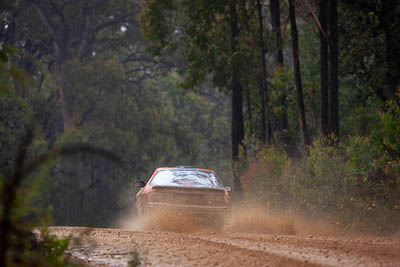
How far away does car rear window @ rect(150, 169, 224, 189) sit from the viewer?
12740 mm

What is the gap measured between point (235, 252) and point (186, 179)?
5.41 metres

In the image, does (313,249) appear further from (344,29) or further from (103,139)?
(103,139)

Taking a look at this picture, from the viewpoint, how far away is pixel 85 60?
127 ft

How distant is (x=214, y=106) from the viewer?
53844 mm

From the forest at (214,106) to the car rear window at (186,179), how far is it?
2.23 metres

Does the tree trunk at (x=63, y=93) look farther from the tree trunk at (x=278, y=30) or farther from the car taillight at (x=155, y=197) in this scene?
the car taillight at (x=155, y=197)

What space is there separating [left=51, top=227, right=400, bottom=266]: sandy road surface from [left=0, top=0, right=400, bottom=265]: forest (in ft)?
4.15

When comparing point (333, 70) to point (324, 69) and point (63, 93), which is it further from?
point (63, 93)

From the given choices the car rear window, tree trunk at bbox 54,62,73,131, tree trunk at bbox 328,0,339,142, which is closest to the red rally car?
the car rear window

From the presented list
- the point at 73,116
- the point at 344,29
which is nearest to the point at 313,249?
the point at 344,29

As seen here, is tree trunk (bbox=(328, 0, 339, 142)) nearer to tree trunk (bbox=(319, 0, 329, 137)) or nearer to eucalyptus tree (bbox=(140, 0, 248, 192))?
tree trunk (bbox=(319, 0, 329, 137))

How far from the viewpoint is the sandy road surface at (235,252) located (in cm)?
700

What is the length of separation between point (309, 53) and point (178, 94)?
2555 centimetres

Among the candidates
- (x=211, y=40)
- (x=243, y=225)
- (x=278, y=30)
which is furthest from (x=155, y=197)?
(x=211, y=40)
